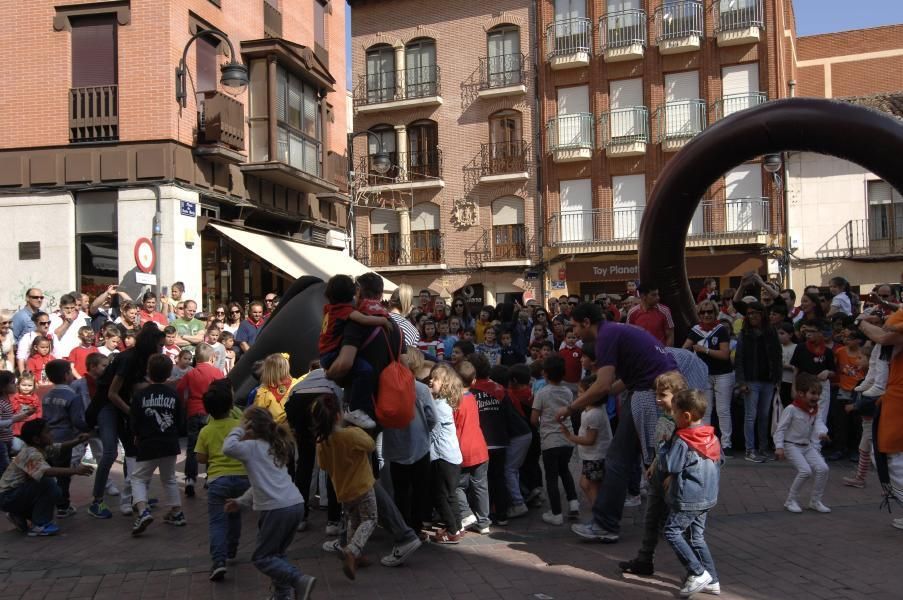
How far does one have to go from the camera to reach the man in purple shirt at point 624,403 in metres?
5.82

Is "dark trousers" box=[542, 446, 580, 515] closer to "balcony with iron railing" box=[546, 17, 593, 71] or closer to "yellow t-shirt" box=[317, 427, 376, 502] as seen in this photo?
"yellow t-shirt" box=[317, 427, 376, 502]

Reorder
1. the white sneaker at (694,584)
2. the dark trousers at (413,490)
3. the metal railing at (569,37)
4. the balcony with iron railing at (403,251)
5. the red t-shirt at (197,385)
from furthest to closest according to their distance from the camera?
the balcony with iron railing at (403,251) → the metal railing at (569,37) → the red t-shirt at (197,385) → the dark trousers at (413,490) → the white sneaker at (694,584)

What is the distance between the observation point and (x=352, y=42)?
107 ft

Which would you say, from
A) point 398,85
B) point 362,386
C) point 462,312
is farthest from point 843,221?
point 362,386

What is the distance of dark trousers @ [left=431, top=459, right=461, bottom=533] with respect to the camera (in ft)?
20.1

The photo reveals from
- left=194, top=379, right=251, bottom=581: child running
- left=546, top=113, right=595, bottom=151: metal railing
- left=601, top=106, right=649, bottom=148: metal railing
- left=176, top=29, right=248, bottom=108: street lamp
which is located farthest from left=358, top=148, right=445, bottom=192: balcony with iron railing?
left=194, top=379, right=251, bottom=581: child running

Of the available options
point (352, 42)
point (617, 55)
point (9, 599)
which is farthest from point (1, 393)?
point (352, 42)

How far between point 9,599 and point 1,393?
265cm

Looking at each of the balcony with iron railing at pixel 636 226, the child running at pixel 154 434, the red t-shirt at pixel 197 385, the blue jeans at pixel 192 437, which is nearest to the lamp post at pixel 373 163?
the balcony with iron railing at pixel 636 226

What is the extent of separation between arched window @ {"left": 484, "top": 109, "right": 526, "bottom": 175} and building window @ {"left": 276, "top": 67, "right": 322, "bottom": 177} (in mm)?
9711

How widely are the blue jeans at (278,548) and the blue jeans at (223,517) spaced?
26.7 inches

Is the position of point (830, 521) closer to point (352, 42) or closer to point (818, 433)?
point (818, 433)

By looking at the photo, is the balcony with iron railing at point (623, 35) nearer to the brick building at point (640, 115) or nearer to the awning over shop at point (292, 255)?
the brick building at point (640, 115)

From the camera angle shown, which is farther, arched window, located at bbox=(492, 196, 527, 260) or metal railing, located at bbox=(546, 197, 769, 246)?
arched window, located at bbox=(492, 196, 527, 260)
